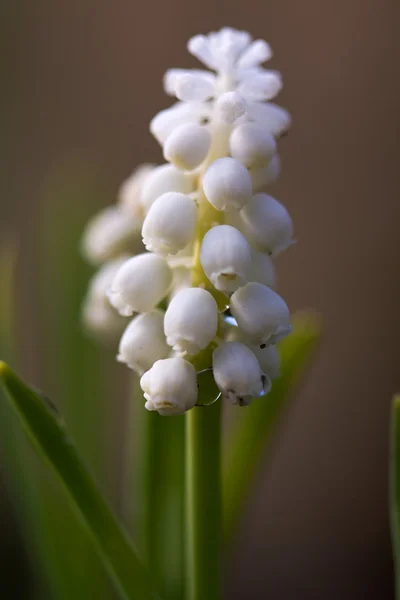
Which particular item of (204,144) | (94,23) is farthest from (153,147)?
(204,144)

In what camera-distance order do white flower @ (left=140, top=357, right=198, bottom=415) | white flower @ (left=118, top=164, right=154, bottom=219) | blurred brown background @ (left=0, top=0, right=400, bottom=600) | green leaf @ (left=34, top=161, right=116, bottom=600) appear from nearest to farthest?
white flower @ (left=140, top=357, right=198, bottom=415) → white flower @ (left=118, top=164, right=154, bottom=219) → green leaf @ (left=34, top=161, right=116, bottom=600) → blurred brown background @ (left=0, top=0, right=400, bottom=600)

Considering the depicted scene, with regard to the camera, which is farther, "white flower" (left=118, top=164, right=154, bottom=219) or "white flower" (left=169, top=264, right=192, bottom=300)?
"white flower" (left=118, top=164, right=154, bottom=219)

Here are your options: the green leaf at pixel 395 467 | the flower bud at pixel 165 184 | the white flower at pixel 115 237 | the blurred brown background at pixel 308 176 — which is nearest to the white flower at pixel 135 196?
the white flower at pixel 115 237

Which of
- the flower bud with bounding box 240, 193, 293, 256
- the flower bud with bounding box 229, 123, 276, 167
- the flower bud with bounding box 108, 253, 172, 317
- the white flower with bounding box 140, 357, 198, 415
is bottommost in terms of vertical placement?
the white flower with bounding box 140, 357, 198, 415

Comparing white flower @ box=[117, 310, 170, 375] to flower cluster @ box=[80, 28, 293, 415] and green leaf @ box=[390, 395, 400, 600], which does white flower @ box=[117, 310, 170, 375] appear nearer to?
flower cluster @ box=[80, 28, 293, 415]

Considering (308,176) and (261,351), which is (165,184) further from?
(308,176)

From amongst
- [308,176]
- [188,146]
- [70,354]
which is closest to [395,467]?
[188,146]

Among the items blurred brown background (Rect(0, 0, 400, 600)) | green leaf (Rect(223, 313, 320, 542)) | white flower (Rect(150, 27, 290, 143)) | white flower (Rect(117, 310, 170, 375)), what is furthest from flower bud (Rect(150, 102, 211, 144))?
blurred brown background (Rect(0, 0, 400, 600))
